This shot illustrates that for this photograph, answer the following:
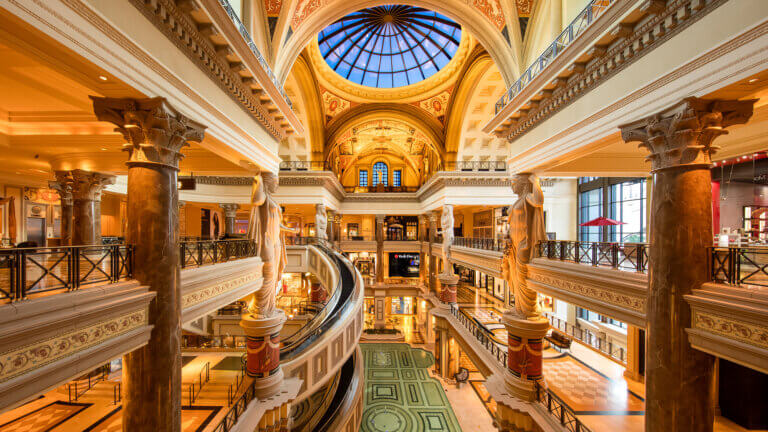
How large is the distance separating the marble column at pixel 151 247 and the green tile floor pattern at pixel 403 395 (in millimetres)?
7860

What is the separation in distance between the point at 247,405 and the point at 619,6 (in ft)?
29.4

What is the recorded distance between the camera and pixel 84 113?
4695 mm

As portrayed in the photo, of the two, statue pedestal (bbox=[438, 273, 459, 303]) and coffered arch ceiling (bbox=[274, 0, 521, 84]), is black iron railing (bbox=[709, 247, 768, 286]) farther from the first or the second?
statue pedestal (bbox=[438, 273, 459, 303])

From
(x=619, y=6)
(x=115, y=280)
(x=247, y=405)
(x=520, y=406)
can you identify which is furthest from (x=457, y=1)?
(x=247, y=405)

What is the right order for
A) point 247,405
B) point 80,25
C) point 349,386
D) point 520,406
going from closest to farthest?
1. point 80,25
2. point 247,405
3. point 520,406
4. point 349,386

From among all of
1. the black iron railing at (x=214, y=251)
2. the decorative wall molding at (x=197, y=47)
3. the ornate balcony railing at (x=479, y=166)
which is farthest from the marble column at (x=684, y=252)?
the ornate balcony railing at (x=479, y=166)

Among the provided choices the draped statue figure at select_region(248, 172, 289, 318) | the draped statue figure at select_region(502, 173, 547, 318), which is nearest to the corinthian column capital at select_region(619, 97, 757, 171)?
the draped statue figure at select_region(502, 173, 547, 318)

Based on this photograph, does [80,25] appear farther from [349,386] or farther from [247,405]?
[349,386]

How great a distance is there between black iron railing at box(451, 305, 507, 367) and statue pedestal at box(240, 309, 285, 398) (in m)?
6.25

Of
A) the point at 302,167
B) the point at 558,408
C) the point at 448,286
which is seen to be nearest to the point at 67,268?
the point at 558,408

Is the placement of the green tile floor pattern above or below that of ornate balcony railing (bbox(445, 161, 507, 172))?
below

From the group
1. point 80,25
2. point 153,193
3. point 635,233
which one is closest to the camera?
point 80,25

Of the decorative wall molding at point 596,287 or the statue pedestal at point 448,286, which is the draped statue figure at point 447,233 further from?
the decorative wall molding at point 596,287

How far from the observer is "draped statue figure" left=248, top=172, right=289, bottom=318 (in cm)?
647
